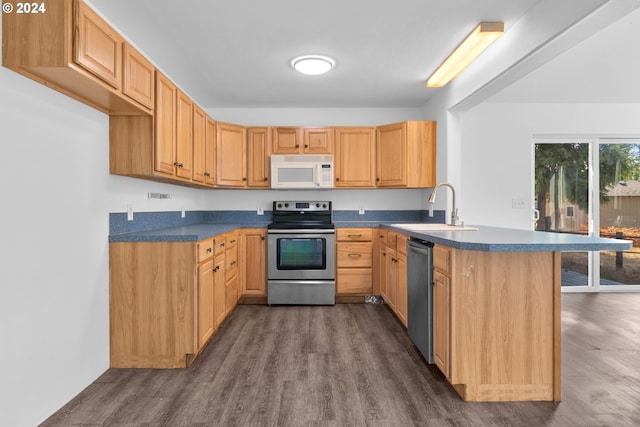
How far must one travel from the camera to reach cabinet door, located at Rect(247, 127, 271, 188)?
4102mm

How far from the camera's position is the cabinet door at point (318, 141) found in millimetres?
4098

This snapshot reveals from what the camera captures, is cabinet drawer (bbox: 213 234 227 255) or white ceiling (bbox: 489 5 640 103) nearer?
white ceiling (bbox: 489 5 640 103)

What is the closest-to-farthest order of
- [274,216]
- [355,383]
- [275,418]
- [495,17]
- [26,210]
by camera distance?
[26,210] < [275,418] < [355,383] < [495,17] < [274,216]

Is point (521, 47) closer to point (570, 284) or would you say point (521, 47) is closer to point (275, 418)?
point (275, 418)

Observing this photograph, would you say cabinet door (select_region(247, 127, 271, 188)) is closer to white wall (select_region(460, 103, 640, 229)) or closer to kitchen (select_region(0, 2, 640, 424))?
kitchen (select_region(0, 2, 640, 424))

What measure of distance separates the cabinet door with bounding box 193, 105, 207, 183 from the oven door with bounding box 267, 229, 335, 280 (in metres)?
1.04

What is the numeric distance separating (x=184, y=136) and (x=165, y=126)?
1.32 feet

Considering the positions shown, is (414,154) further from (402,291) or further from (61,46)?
(61,46)

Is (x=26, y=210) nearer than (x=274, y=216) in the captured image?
Yes

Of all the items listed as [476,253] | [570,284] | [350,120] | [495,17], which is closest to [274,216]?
[350,120]

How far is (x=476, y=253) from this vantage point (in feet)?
6.35

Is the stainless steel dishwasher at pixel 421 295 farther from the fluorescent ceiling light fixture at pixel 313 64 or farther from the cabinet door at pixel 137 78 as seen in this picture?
the cabinet door at pixel 137 78

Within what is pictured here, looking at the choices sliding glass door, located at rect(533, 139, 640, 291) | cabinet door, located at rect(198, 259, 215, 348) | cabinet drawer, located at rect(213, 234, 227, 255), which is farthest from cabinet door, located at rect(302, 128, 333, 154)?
A: sliding glass door, located at rect(533, 139, 640, 291)

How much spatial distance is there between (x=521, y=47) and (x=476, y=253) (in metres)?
1.54
